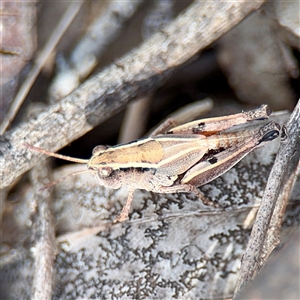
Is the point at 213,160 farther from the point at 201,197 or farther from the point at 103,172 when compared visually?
the point at 103,172

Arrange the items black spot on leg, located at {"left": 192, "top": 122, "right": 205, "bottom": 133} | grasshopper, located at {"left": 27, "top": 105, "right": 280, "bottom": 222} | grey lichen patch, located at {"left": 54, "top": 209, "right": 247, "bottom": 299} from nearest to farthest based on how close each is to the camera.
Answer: grey lichen patch, located at {"left": 54, "top": 209, "right": 247, "bottom": 299}, grasshopper, located at {"left": 27, "top": 105, "right": 280, "bottom": 222}, black spot on leg, located at {"left": 192, "top": 122, "right": 205, "bottom": 133}

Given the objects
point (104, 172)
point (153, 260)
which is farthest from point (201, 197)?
point (104, 172)

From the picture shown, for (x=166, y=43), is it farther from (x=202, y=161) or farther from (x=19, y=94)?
(x=19, y=94)

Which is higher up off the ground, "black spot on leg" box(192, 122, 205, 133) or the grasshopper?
"black spot on leg" box(192, 122, 205, 133)

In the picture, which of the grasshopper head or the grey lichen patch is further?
the grasshopper head

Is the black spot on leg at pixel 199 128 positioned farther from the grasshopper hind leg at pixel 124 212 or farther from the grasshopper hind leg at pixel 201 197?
the grasshopper hind leg at pixel 124 212

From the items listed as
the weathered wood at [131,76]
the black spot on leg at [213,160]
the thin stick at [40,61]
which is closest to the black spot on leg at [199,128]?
the black spot on leg at [213,160]

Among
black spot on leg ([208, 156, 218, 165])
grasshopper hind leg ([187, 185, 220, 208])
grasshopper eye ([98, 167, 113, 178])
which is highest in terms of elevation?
grasshopper eye ([98, 167, 113, 178])

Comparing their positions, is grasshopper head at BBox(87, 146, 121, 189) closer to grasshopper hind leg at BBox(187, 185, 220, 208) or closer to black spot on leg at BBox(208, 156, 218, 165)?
grasshopper hind leg at BBox(187, 185, 220, 208)

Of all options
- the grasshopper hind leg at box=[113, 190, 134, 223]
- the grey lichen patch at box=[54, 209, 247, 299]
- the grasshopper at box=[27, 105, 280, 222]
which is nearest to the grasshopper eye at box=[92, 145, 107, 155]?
the grasshopper at box=[27, 105, 280, 222]
